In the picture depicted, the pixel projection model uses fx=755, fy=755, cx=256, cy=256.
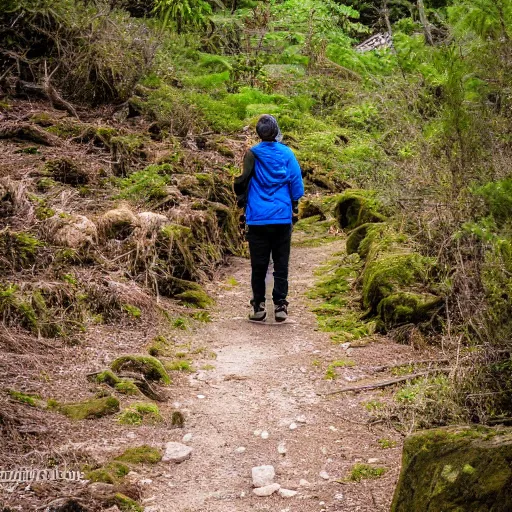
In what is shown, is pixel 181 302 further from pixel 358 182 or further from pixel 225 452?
pixel 358 182

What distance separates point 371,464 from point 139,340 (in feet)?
9.86

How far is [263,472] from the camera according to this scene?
4688mm

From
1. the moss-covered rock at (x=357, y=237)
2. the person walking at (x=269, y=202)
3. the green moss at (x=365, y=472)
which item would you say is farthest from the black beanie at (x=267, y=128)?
the green moss at (x=365, y=472)

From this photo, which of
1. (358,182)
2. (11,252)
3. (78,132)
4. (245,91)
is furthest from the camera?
(245,91)

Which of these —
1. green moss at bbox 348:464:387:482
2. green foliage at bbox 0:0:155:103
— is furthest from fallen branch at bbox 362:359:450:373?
green foliage at bbox 0:0:155:103

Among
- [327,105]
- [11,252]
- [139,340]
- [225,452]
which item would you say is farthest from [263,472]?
[327,105]

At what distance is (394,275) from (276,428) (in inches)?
105

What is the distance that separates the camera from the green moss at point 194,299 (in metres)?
8.59

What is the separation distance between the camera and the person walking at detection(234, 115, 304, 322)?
8164 millimetres

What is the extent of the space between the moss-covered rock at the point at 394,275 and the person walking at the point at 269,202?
3.44 feet

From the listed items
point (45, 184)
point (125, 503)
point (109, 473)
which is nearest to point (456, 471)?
point (125, 503)

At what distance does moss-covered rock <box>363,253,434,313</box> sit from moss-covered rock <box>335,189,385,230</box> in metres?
2.93

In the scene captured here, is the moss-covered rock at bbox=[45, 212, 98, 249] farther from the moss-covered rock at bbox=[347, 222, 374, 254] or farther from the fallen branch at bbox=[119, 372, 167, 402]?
the moss-covered rock at bbox=[347, 222, 374, 254]

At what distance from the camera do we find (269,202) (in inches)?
321
